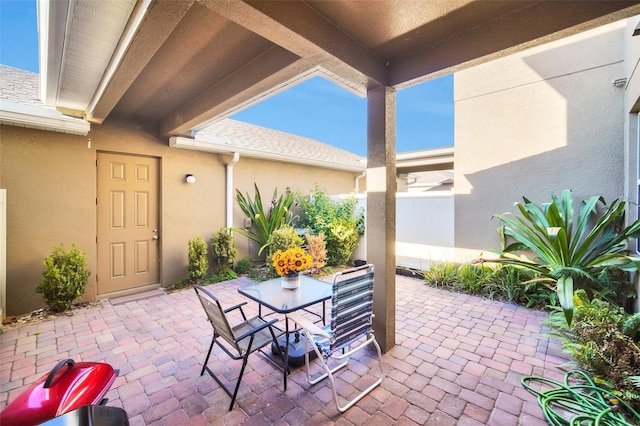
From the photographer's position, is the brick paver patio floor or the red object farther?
the brick paver patio floor

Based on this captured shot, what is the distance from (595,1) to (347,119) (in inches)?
1267

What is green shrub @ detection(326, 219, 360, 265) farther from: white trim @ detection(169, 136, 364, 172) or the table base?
the table base

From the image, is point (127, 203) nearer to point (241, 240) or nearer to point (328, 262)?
point (241, 240)

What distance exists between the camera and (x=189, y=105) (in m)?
4.70

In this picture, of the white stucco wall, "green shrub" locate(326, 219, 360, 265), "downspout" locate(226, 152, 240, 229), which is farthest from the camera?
"green shrub" locate(326, 219, 360, 265)

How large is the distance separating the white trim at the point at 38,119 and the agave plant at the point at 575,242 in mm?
7463

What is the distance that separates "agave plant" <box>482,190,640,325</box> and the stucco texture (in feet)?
21.0

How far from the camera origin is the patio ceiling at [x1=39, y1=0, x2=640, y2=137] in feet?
6.93

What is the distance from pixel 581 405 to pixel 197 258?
6.14m

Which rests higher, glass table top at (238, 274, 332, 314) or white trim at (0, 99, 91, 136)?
white trim at (0, 99, 91, 136)

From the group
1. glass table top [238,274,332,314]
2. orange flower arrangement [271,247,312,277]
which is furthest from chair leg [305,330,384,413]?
orange flower arrangement [271,247,312,277]

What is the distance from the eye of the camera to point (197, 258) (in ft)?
19.6

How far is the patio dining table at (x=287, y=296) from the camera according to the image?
107 inches

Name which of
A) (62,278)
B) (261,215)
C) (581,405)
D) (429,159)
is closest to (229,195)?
(261,215)
